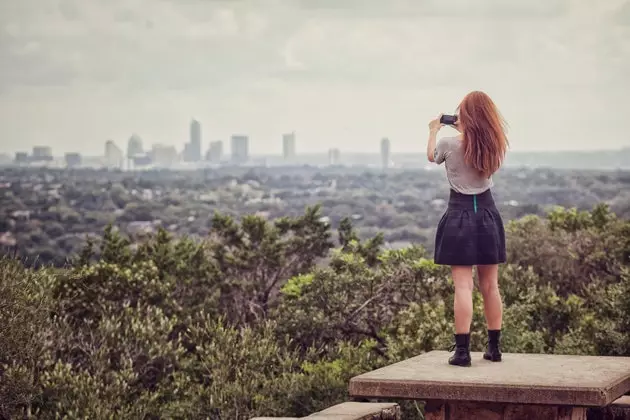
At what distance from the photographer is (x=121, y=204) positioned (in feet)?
265

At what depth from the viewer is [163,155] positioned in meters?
106

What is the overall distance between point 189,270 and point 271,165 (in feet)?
224

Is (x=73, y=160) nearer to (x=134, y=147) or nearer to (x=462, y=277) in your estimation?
(x=134, y=147)

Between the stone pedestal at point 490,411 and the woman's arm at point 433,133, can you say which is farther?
the woman's arm at point 433,133

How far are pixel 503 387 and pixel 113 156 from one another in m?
94.7

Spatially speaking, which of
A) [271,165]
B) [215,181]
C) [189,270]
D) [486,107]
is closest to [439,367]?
[486,107]

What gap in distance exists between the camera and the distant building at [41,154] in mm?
96188

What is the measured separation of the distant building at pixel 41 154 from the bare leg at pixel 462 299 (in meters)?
87.5

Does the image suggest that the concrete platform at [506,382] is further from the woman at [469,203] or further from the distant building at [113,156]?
the distant building at [113,156]

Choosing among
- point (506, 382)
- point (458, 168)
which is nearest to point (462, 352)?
point (506, 382)

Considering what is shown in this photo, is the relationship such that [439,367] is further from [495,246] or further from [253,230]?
[253,230]

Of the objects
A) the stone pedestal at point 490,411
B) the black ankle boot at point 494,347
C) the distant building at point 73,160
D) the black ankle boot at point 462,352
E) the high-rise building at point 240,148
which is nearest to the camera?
the stone pedestal at point 490,411

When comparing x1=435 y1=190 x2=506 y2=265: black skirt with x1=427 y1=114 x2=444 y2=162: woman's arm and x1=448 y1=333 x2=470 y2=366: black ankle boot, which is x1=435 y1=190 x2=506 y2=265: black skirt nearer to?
x1=427 y1=114 x2=444 y2=162: woman's arm

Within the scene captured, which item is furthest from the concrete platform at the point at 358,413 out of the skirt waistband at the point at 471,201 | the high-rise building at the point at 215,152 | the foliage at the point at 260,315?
the high-rise building at the point at 215,152
